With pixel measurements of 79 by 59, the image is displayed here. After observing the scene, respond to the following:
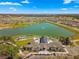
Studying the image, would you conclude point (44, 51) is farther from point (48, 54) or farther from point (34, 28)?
point (34, 28)

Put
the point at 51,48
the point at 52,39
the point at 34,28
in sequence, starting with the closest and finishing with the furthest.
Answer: the point at 51,48 < the point at 52,39 < the point at 34,28

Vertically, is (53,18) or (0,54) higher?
(53,18)

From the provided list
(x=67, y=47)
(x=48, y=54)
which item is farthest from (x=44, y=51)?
(x=67, y=47)

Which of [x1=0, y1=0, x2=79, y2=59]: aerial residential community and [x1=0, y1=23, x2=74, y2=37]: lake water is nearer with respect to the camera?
[x1=0, y1=0, x2=79, y2=59]: aerial residential community

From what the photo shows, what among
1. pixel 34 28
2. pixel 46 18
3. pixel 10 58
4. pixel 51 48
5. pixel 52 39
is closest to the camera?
pixel 10 58

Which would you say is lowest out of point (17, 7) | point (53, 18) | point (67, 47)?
point (67, 47)

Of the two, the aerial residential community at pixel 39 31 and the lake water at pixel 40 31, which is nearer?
the aerial residential community at pixel 39 31

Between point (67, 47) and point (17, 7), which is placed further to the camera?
point (17, 7)
